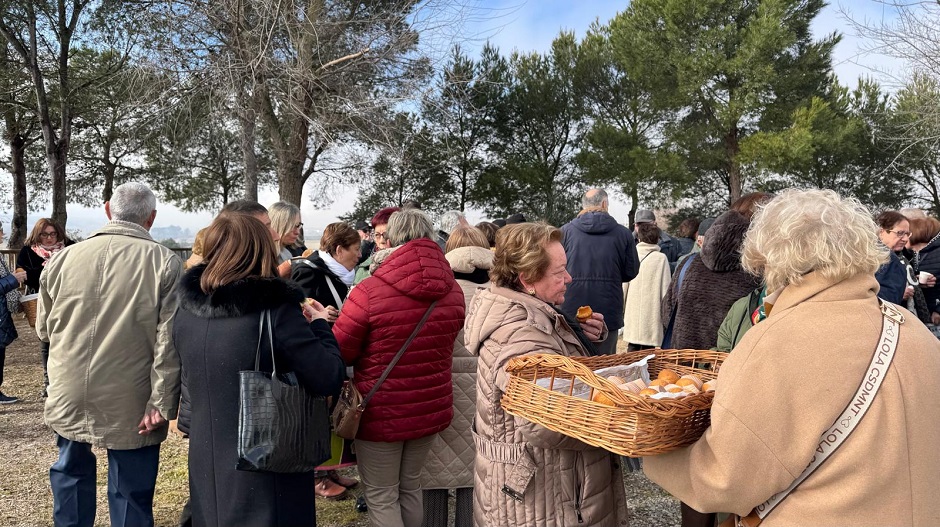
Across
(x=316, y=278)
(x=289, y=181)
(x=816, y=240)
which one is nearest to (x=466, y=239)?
(x=316, y=278)

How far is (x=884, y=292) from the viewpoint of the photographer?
371cm

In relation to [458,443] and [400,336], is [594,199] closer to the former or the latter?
[458,443]

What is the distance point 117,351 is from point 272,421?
1.08 m

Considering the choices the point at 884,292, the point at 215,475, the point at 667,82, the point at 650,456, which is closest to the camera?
the point at 650,456

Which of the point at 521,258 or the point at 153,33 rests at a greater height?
the point at 153,33

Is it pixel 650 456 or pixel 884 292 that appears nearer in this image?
pixel 650 456

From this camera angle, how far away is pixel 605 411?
164cm

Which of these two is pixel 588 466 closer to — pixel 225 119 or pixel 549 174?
pixel 225 119

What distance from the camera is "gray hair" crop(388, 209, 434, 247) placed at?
10.0 ft

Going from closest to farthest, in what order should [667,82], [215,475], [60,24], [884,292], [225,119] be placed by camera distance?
1. [215,475]
2. [884,292]
3. [225,119]
4. [60,24]
5. [667,82]

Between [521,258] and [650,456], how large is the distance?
3.11ft

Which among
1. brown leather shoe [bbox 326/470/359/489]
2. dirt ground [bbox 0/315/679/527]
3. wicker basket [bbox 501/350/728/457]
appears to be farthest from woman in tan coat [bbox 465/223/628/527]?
brown leather shoe [bbox 326/470/359/489]

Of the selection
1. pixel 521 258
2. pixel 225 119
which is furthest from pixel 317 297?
pixel 225 119

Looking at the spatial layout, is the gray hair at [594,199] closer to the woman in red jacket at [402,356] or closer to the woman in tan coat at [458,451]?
the woman in tan coat at [458,451]
